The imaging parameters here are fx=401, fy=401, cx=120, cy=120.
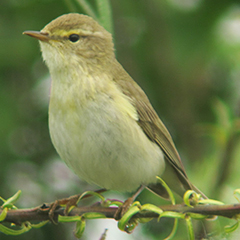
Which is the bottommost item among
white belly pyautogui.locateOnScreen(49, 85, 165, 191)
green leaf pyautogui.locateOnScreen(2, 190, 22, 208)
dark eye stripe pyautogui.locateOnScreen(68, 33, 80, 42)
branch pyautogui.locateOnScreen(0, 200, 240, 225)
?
branch pyautogui.locateOnScreen(0, 200, 240, 225)

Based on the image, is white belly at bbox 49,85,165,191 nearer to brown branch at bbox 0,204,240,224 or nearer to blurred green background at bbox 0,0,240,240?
blurred green background at bbox 0,0,240,240

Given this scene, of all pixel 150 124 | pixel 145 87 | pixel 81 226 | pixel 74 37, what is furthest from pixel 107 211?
pixel 145 87

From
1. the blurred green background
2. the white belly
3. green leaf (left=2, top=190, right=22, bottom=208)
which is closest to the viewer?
green leaf (left=2, top=190, right=22, bottom=208)

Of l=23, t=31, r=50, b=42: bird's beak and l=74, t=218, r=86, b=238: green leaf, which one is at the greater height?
l=23, t=31, r=50, b=42: bird's beak

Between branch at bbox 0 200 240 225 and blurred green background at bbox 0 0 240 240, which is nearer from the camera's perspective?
branch at bbox 0 200 240 225

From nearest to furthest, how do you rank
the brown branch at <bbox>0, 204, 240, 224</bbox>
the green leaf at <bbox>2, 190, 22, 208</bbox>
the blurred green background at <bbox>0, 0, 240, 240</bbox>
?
the brown branch at <bbox>0, 204, 240, 224</bbox>, the green leaf at <bbox>2, 190, 22, 208</bbox>, the blurred green background at <bbox>0, 0, 240, 240</bbox>

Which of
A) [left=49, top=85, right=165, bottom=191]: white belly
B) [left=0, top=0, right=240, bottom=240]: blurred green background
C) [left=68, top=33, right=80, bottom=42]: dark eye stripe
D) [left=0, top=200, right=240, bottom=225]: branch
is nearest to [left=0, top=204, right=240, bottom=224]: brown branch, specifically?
[left=0, top=200, right=240, bottom=225]: branch

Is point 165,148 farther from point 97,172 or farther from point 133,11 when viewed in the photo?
point 133,11
